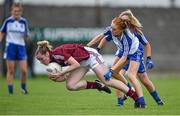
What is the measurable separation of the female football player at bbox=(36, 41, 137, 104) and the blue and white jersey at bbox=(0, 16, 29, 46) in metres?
6.24

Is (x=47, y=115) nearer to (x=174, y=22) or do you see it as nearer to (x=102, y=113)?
(x=102, y=113)

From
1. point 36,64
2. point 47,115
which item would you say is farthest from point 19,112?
point 36,64

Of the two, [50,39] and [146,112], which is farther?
[50,39]

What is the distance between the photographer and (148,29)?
4178 centimetres

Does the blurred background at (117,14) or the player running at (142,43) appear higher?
the blurred background at (117,14)

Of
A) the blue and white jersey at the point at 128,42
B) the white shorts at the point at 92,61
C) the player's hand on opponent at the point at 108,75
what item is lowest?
the player's hand on opponent at the point at 108,75

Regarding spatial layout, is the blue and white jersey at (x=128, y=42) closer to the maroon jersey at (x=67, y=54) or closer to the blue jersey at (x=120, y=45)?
the blue jersey at (x=120, y=45)

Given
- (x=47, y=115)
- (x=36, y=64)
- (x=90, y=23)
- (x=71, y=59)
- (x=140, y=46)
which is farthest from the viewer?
(x=90, y=23)

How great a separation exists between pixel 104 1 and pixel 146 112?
27.1 m

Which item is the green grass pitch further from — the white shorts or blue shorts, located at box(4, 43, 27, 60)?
blue shorts, located at box(4, 43, 27, 60)

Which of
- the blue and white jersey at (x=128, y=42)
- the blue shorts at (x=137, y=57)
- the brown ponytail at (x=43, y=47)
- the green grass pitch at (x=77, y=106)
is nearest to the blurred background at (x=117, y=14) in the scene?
the green grass pitch at (x=77, y=106)

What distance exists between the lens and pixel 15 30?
73.3 ft

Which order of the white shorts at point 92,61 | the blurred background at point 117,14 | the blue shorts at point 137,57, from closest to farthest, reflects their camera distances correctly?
the white shorts at point 92,61
the blue shorts at point 137,57
the blurred background at point 117,14

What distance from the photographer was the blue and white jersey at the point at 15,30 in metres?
22.3
